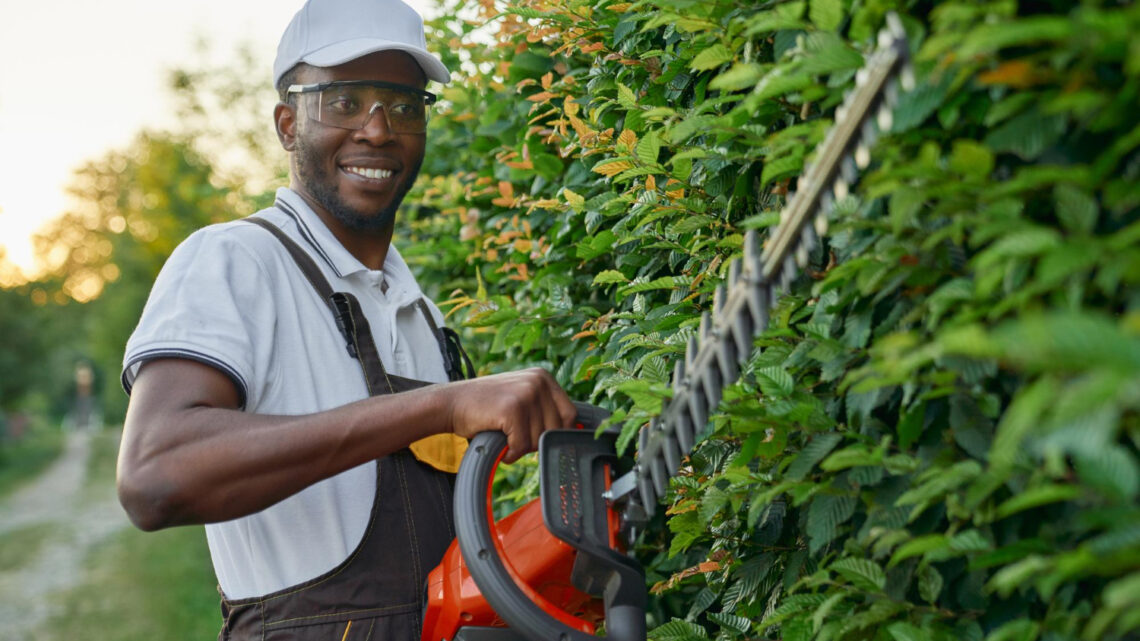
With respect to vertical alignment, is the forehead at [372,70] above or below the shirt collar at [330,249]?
above

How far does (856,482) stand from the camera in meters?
1.46

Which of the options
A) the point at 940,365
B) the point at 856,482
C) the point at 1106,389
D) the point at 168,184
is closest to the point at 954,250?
the point at 940,365

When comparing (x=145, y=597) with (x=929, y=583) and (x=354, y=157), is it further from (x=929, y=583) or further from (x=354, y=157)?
(x=929, y=583)

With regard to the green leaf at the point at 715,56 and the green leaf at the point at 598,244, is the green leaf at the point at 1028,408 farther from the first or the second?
the green leaf at the point at 598,244

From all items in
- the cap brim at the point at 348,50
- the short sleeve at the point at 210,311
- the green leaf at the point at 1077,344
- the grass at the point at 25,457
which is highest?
the cap brim at the point at 348,50

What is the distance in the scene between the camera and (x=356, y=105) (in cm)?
242

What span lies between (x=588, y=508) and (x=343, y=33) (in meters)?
1.32

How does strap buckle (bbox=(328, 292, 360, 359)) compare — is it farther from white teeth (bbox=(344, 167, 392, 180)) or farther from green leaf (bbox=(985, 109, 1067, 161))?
green leaf (bbox=(985, 109, 1067, 161))

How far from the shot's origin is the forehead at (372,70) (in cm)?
239

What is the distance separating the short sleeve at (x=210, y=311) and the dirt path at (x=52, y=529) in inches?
378

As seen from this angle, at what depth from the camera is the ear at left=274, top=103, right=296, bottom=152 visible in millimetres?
2510

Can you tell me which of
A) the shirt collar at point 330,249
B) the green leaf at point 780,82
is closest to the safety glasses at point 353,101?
the shirt collar at point 330,249

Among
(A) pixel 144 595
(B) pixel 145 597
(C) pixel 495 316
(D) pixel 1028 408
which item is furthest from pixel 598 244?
(A) pixel 144 595

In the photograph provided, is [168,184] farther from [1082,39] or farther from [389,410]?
[1082,39]
